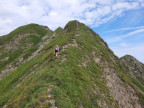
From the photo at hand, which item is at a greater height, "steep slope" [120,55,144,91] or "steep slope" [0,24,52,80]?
"steep slope" [0,24,52,80]

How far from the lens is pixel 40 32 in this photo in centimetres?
10406

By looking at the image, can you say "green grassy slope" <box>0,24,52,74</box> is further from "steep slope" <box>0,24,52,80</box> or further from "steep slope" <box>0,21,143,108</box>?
"steep slope" <box>0,21,143,108</box>

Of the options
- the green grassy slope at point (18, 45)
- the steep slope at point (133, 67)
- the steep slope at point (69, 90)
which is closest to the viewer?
the steep slope at point (69, 90)

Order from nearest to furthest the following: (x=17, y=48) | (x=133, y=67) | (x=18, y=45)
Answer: (x=17, y=48), (x=18, y=45), (x=133, y=67)

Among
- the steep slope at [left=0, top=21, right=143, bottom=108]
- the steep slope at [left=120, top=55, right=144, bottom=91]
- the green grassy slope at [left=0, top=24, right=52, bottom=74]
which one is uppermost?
the green grassy slope at [left=0, top=24, right=52, bottom=74]

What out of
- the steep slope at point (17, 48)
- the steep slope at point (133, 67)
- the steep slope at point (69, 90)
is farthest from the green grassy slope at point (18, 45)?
the steep slope at point (133, 67)

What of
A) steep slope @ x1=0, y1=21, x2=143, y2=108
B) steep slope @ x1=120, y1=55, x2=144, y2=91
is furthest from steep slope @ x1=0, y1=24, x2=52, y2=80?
steep slope @ x1=120, y1=55, x2=144, y2=91

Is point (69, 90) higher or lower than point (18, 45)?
lower

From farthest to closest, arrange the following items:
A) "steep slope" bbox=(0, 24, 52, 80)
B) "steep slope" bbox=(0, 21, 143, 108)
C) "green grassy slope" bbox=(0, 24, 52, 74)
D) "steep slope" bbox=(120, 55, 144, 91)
→ "steep slope" bbox=(120, 55, 144, 91) → "green grassy slope" bbox=(0, 24, 52, 74) → "steep slope" bbox=(0, 24, 52, 80) → "steep slope" bbox=(0, 21, 143, 108)

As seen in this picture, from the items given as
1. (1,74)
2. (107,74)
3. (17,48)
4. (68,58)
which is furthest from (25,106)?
(17,48)

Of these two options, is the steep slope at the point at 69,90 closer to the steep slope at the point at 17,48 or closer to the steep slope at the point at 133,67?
the steep slope at the point at 17,48

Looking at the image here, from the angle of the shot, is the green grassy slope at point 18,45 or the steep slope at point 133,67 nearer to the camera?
the green grassy slope at point 18,45

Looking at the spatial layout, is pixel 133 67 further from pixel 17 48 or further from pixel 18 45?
pixel 17 48

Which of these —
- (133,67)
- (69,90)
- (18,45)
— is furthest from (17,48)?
(133,67)
